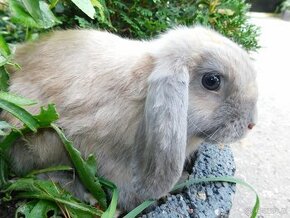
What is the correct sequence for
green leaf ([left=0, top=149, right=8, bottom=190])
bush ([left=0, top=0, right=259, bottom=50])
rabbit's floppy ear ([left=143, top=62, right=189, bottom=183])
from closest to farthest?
rabbit's floppy ear ([left=143, top=62, right=189, bottom=183]) < green leaf ([left=0, top=149, right=8, bottom=190]) < bush ([left=0, top=0, right=259, bottom=50])

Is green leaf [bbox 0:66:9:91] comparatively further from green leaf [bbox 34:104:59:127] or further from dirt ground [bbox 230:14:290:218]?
dirt ground [bbox 230:14:290:218]

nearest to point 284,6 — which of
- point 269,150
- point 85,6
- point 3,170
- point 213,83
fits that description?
point 269,150

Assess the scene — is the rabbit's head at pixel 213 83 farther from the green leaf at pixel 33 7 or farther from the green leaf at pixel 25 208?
the green leaf at pixel 25 208

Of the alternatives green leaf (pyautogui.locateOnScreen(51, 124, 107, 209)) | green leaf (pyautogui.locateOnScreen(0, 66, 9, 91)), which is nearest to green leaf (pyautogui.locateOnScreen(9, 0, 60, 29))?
green leaf (pyautogui.locateOnScreen(0, 66, 9, 91))

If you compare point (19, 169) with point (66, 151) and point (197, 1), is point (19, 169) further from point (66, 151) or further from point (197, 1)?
point (197, 1)

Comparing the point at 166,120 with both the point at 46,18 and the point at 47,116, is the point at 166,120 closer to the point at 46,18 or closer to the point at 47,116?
the point at 47,116

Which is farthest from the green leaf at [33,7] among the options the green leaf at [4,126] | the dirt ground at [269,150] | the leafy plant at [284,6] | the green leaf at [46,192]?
the leafy plant at [284,6]
